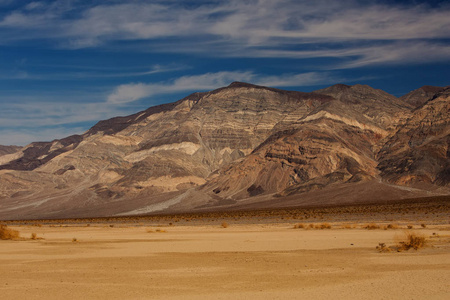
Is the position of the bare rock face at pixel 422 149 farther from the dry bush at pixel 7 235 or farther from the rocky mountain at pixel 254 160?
the dry bush at pixel 7 235

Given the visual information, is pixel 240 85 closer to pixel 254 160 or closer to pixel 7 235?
pixel 254 160

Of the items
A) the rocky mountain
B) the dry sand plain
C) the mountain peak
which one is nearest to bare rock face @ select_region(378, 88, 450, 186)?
the rocky mountain

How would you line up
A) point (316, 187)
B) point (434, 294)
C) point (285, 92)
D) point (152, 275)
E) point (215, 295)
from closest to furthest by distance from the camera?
point (434, 294) → point (215, 295) → point (152, 275) → point (316, 187) → point (285, 92)

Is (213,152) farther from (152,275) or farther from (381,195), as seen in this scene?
(152,275)

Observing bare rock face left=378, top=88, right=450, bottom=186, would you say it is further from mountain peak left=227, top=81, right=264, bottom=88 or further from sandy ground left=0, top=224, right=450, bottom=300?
sandy ground left=0, top=224, right=450, bottom=300

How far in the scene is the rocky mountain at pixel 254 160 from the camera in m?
106

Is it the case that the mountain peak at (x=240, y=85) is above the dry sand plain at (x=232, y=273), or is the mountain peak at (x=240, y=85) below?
above

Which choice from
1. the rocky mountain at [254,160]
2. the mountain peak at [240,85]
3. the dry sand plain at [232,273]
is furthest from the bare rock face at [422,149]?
the dry sand plain at [232,273]

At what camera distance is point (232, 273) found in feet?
50.4

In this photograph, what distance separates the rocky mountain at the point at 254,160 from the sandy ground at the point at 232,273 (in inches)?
2838

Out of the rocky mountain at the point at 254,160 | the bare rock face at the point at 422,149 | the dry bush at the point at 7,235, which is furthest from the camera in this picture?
the rocky mountain at the point at 254,160

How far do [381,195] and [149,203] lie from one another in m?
50.4

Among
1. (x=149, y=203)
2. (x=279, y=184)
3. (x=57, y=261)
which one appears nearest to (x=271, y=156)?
(x=279, y=184)

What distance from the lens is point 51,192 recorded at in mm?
142875
